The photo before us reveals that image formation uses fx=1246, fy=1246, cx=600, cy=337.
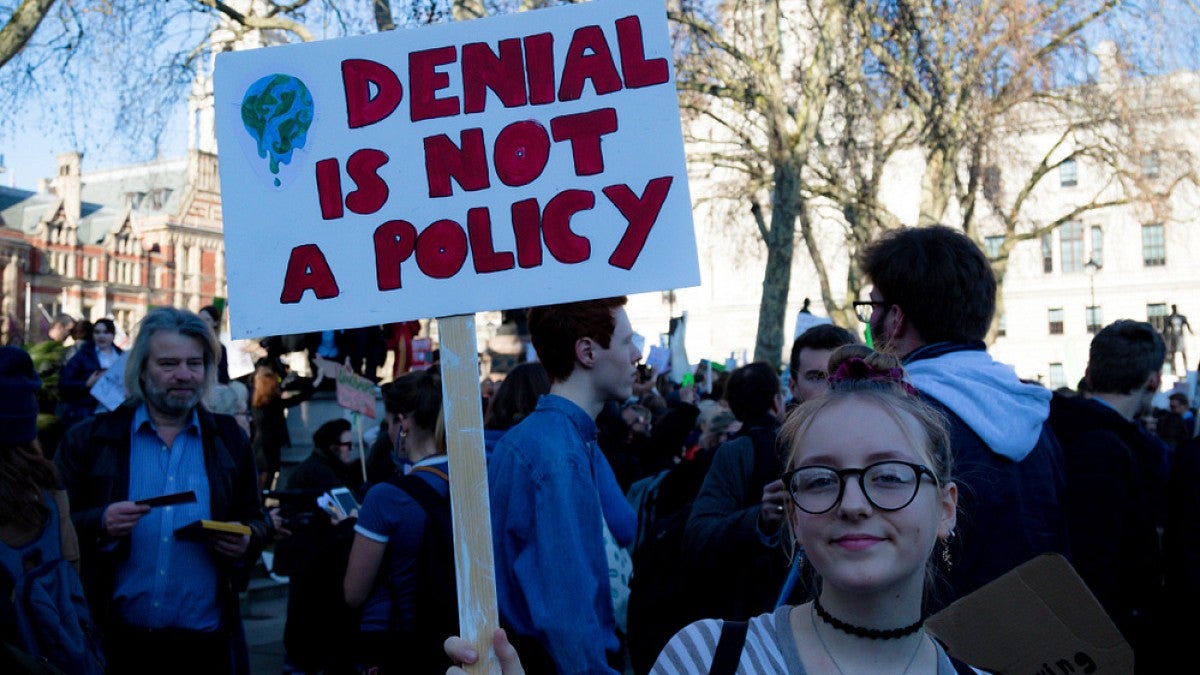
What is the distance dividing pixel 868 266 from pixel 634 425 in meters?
6.01

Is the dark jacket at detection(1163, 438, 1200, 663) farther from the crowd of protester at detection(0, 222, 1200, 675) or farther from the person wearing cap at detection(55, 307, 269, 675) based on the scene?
the person wearing cap at detection(55, 307, 269, 675)

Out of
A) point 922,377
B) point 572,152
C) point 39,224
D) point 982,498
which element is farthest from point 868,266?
point 39,224

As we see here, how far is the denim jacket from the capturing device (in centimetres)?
297

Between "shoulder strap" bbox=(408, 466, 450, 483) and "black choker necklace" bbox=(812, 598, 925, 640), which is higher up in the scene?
"shoulder strap" bbox=(408, 466, 450, 483)

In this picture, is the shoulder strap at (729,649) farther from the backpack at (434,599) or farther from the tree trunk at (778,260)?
the tree trunk at (778,260)

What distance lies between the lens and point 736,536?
12.1ft

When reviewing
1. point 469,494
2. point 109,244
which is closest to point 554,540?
point 469,494

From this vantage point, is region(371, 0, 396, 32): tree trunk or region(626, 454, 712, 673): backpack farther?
region(371, 0, 396, 32): tree trunk

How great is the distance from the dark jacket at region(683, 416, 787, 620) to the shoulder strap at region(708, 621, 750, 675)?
181 cm

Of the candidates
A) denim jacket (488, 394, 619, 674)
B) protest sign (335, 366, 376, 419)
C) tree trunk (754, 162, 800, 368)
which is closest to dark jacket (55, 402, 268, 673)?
denim jacket (488, 394, 619, 674)

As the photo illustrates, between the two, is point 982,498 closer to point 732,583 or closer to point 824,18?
point 732,583

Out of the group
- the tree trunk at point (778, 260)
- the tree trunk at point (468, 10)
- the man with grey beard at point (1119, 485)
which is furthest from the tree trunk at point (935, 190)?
the man with grey beard at point (1119, 485)

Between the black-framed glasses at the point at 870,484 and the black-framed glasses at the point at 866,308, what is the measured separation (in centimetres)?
119

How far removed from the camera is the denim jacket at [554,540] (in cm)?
297
